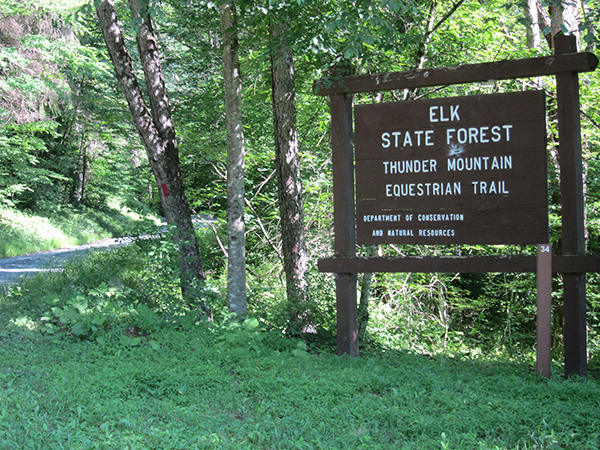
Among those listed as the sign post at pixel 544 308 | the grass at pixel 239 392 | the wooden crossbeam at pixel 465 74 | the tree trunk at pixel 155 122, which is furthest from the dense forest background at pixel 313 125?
the sign post at pixel 544 308

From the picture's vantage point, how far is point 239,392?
4633mm

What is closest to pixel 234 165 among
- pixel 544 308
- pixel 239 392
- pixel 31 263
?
pixel 239 392

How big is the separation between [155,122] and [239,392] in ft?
16.1

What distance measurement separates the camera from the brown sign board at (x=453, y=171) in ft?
17.8

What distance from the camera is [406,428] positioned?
3775mm

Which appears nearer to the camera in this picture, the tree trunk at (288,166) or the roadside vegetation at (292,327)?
the roadside vegetation at (292,327)

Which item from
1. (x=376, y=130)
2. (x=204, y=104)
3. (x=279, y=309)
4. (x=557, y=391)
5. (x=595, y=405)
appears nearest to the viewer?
(x=595, y=405)

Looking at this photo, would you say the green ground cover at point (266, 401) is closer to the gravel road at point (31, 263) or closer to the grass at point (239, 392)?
the grass at point (239, 392)

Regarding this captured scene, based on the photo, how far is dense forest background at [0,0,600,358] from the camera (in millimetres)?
7133

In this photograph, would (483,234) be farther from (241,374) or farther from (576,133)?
(241,374)

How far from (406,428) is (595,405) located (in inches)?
65.5

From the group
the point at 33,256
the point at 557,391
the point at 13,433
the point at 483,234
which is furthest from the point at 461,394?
the point at 33,256

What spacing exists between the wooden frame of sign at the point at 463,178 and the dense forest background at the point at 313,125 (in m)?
0.64

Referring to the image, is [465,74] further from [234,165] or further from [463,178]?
[234,165]
